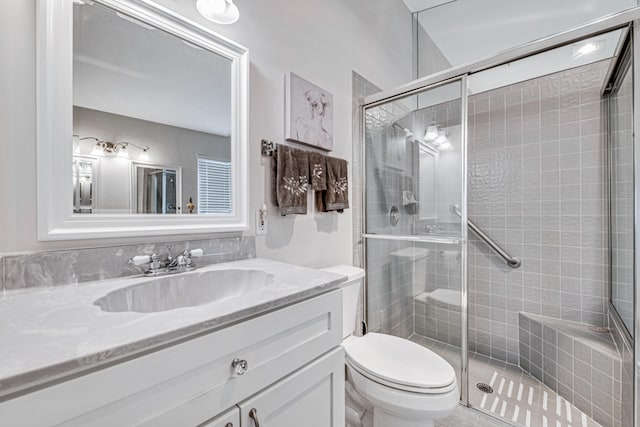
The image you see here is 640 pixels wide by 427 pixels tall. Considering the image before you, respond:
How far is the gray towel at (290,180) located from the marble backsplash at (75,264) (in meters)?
0.43

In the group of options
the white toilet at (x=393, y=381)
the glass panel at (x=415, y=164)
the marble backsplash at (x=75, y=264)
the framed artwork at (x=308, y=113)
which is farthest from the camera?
the glass panel at (x=415, y=164)

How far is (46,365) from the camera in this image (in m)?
0.40

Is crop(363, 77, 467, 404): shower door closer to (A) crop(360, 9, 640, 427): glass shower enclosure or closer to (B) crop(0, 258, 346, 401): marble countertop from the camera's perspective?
(A) crop(360, 9, 640, 427): glass shower enclosure

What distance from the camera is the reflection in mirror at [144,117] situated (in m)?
0.87

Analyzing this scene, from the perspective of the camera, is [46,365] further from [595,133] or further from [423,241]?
[595,133]

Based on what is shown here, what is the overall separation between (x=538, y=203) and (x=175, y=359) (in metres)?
2.49

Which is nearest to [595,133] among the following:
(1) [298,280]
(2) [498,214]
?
(2) [498,214]

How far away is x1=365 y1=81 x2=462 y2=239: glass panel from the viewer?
1.67 m

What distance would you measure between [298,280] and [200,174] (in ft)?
2.07

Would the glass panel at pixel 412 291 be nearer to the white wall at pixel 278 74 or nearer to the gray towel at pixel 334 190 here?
the white wall at pixel 278 74

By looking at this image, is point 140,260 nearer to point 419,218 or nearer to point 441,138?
point 419,218

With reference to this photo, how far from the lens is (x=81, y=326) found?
533 millimetres

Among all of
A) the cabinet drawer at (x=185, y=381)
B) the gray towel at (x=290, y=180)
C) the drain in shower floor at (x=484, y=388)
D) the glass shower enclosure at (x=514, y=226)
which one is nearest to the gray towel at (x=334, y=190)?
the gray towel at (x=290, y=180)

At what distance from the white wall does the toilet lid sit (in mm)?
512
